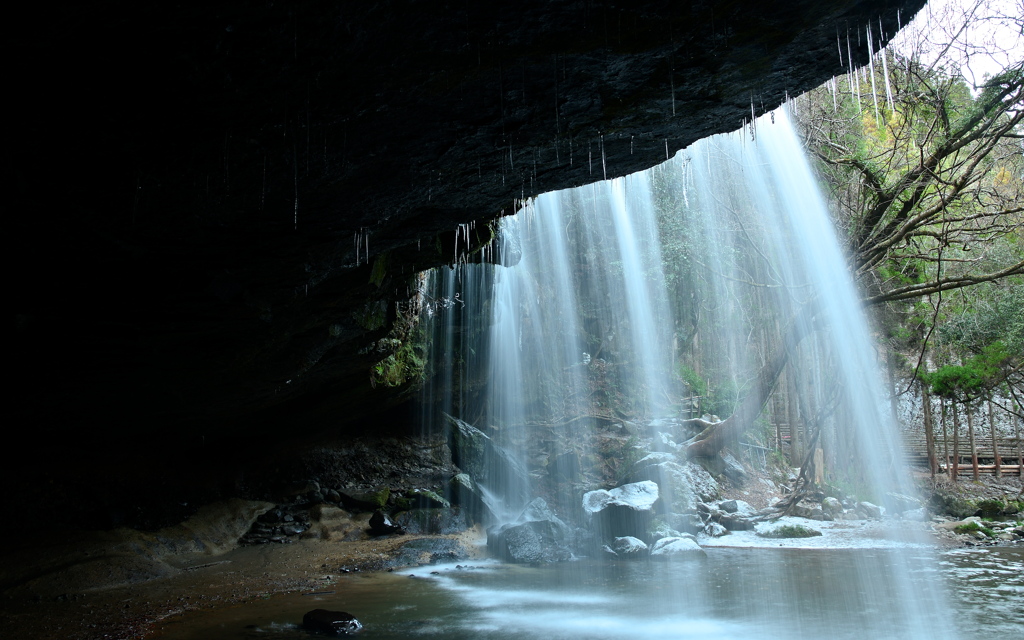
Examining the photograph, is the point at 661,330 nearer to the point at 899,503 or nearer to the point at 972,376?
the point at 899,503

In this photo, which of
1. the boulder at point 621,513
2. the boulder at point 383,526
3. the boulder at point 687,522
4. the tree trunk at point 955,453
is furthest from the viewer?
the tree trunk at point 955,453

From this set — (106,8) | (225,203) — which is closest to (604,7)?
(106,8)

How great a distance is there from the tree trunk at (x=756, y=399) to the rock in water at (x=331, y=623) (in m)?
11.4

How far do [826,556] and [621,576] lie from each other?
431 cm

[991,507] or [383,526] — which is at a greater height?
[383,526]

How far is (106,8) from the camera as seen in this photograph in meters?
2.95

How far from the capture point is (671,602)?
791 centimetres

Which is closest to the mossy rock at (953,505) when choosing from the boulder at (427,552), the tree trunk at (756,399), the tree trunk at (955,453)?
the tree trunk at (955,453)

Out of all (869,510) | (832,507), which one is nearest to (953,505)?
(869,510)

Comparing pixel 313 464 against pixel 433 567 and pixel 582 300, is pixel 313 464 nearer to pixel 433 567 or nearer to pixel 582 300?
pixel 433 567

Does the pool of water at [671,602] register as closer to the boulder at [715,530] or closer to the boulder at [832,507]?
the boulder at [715,530]

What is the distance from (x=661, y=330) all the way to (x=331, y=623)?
56.4 feet

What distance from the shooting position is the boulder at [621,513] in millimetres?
12555

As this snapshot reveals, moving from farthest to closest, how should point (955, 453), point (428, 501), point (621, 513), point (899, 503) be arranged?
point (955, 453), point (899, 503), point (428, 501), point (621, 513)
